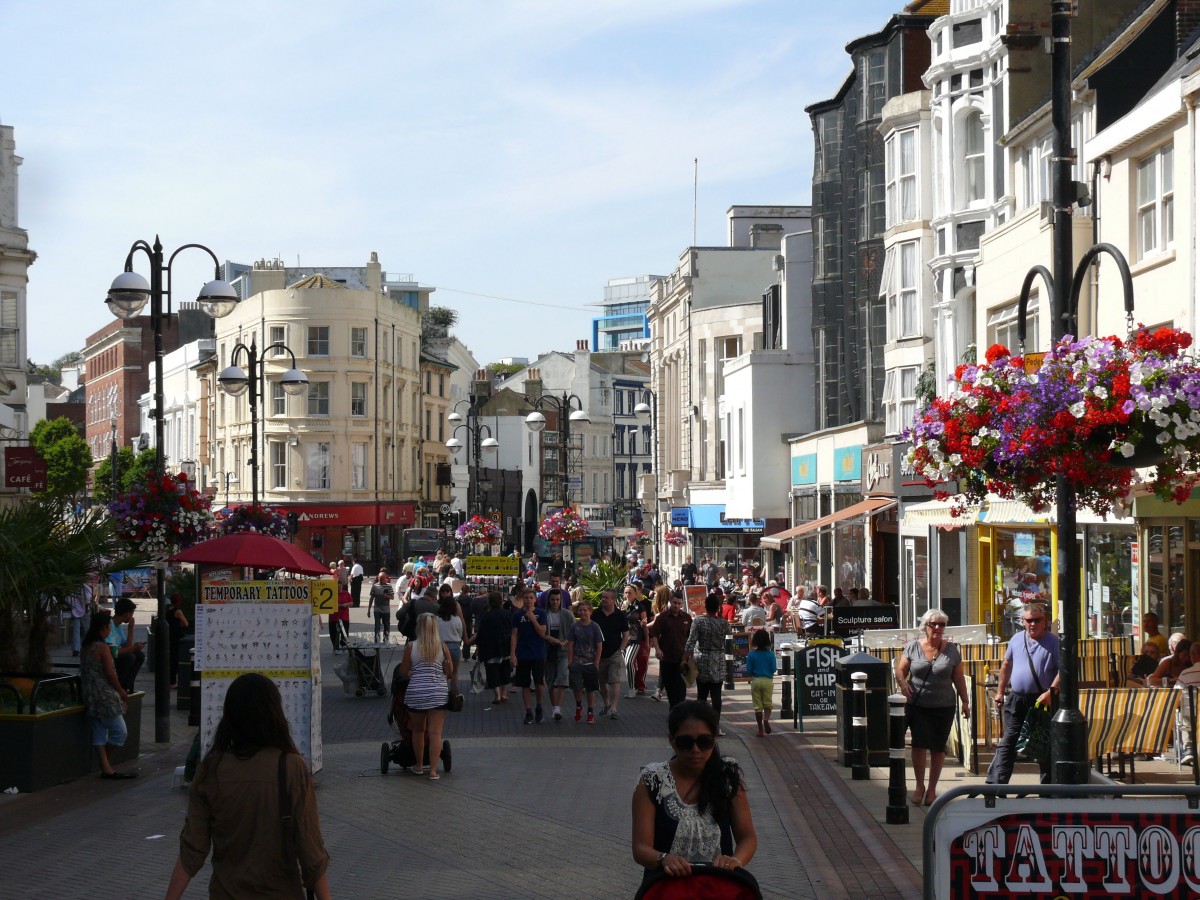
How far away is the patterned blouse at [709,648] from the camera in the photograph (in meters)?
17.9

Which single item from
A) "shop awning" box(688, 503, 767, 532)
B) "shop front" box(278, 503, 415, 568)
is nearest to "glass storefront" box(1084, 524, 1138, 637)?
"shop awning" box(688, 503, 767, 532)

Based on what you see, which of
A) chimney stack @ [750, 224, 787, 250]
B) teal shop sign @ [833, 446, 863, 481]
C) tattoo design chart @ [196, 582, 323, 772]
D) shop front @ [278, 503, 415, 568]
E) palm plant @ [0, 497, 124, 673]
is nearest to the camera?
tattoo design chart @ [196, 582, 323, 772]

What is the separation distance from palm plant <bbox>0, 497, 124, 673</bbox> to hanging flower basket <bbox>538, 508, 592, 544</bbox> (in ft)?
112

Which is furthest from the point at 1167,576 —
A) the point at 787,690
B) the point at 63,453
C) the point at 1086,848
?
the point at 63,453

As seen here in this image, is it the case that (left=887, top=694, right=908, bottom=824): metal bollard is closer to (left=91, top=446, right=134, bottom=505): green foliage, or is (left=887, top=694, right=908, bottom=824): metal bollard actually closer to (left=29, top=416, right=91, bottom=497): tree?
(left=29, top=416, right=91, bottom=497): tree

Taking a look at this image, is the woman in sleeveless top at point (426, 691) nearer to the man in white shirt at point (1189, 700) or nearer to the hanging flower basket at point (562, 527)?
the man in white shirt at point (1189, 700)

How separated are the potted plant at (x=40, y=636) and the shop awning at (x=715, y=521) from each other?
3651 centimetres

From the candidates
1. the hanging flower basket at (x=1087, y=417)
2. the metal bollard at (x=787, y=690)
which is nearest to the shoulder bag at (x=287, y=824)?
the hanging flower basket at (x=1087, y=417)

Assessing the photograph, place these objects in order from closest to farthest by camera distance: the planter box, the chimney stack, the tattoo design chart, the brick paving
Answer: the brick paving < the tattoo design chart < the planter box < the chimney stack

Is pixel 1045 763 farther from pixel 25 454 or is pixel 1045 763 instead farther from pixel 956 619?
pixel 25 454

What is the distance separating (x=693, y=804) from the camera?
19.1 feet

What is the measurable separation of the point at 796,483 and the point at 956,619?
67.6ft

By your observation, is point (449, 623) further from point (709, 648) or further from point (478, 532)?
point (478, 532)

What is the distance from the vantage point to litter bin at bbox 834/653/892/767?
14.7 m
